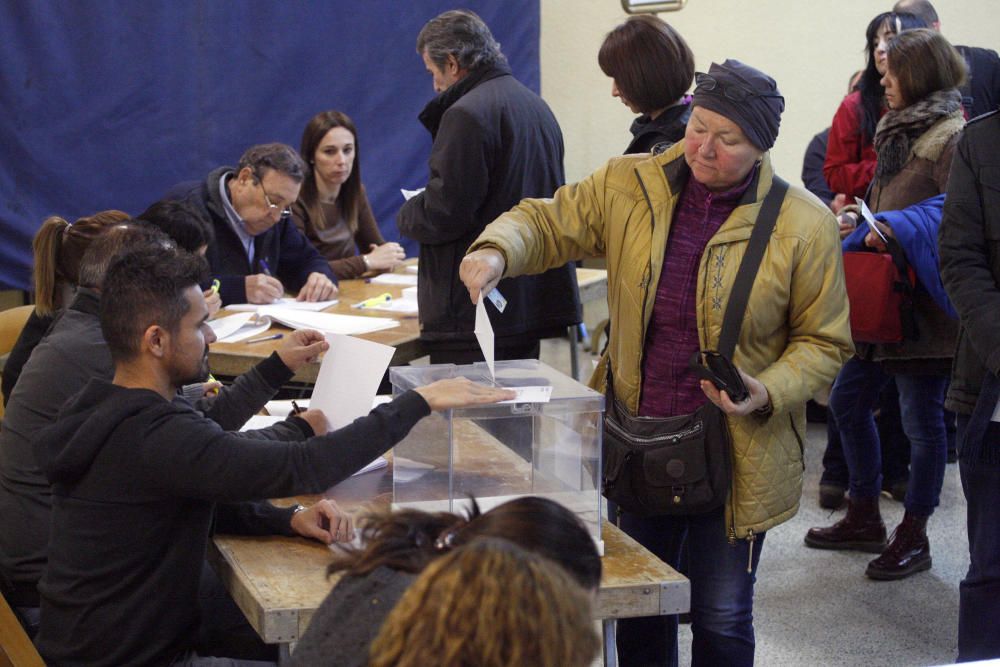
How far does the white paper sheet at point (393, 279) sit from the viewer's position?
4.69 meters

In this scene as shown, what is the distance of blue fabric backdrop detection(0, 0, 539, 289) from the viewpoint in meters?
4.76

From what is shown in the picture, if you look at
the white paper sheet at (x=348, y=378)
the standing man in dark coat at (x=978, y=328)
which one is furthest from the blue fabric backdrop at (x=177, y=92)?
A: the standing man in dark coat at (x=978, y=328)

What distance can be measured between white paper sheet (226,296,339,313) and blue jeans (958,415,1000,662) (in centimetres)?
231

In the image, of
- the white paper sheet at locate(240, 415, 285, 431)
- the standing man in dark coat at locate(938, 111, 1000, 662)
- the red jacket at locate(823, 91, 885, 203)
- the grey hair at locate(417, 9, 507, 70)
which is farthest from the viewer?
the red jacket at locate(823, 91, 885, 203)

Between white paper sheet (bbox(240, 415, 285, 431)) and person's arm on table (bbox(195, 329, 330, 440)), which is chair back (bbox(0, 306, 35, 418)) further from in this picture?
person's arm on table (bbox(195, 329, 330, 440))

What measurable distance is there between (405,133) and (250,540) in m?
4.46

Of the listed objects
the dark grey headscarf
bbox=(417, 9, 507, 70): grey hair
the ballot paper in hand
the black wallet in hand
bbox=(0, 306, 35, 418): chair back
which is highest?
bbox=(417, 9, 507, 70): grey hair

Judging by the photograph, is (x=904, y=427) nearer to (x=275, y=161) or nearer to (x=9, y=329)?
(x=275, y=161)

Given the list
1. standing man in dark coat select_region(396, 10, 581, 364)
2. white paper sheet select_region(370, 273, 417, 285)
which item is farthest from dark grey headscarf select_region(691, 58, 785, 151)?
white paper sheet select_region(370, 273, 417, 285)

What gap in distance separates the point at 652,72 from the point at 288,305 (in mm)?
1817

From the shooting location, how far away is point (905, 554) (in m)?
3.72

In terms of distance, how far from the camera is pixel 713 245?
216 cm

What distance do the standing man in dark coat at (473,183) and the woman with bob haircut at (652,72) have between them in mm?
651

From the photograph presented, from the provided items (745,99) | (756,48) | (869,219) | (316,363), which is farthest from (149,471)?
(756,48)
